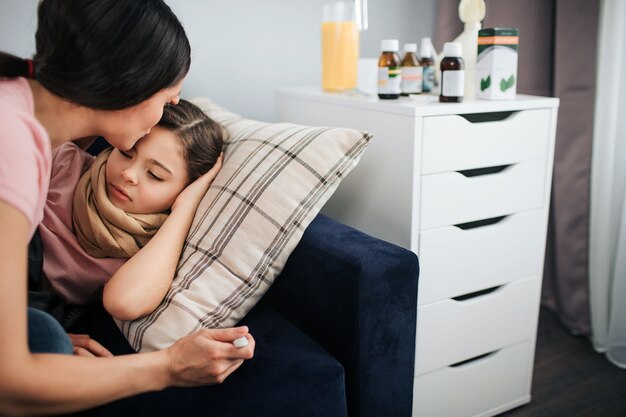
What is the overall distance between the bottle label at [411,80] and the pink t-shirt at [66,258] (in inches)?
29.2

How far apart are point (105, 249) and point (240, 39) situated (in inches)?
→ 36.3

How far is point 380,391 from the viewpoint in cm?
104

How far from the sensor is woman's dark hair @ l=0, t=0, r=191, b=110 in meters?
0.76

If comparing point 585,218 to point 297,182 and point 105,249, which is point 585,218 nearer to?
point 297,182

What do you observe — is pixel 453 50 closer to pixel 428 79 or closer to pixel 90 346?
pixel 428 79

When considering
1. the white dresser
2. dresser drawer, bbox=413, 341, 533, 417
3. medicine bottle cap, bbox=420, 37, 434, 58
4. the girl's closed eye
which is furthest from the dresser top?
dresser drawer, bbox=413, 341, 533, 417

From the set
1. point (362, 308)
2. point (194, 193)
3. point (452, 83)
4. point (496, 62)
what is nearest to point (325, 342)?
point (362, 308)

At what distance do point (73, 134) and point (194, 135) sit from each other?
287 millimetres

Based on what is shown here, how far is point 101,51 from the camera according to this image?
76 cm

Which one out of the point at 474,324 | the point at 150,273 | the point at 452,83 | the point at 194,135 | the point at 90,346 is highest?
the point at 452,83

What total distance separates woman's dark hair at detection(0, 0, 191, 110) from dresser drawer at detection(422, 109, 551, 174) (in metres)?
0.57

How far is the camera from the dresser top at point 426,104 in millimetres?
1140

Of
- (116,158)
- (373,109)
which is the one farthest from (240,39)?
(116,158)

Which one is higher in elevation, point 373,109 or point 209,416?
point 373,109
